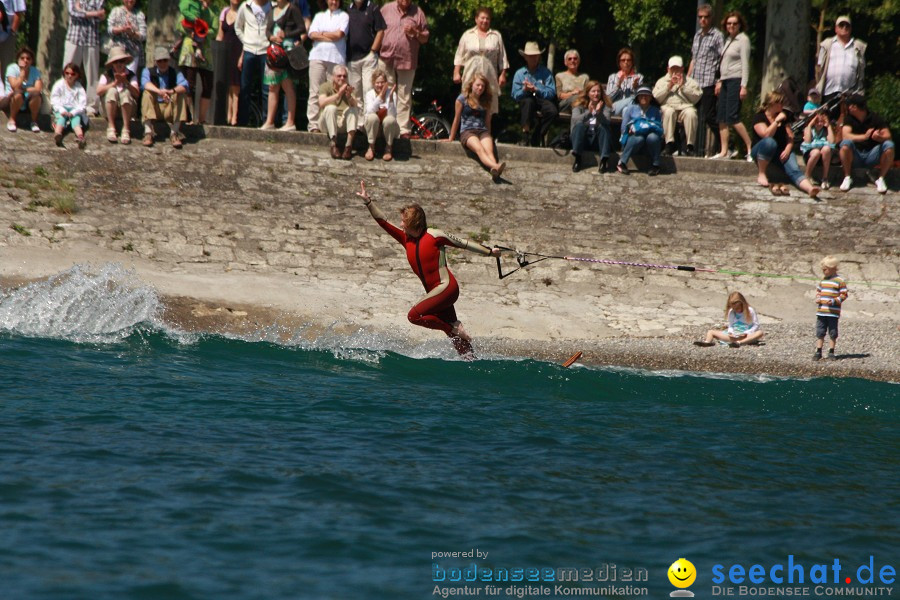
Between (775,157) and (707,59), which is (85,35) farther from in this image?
(775,157)

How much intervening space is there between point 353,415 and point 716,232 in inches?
284

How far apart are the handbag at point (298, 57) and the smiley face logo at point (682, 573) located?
1081 cm

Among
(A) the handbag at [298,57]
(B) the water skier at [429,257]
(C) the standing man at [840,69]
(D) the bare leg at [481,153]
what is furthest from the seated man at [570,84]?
(B) the water skier at [429,257]

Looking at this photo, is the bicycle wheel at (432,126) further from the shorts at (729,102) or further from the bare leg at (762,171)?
the bare leg at (762,171)

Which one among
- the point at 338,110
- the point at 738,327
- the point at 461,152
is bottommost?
the point at 738,327

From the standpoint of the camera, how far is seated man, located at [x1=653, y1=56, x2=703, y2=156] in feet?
51.7

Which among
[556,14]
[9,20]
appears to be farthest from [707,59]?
[9,20]

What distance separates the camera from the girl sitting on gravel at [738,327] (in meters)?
13.1

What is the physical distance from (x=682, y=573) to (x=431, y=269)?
5.05 metres

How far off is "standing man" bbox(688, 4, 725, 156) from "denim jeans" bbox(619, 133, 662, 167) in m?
0.88

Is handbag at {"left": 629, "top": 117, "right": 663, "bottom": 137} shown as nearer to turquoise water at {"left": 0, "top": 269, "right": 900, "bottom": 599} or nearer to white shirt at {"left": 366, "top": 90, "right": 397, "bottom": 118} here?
white shirt at {"left": 366, "top": 90, "right": 397, "bottom": 118}

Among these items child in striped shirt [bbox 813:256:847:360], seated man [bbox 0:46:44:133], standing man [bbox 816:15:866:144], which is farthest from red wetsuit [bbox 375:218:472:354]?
seated man [bbox 0:46:44:133]

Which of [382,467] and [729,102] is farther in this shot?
[729,102]

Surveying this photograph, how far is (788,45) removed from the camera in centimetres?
1711
